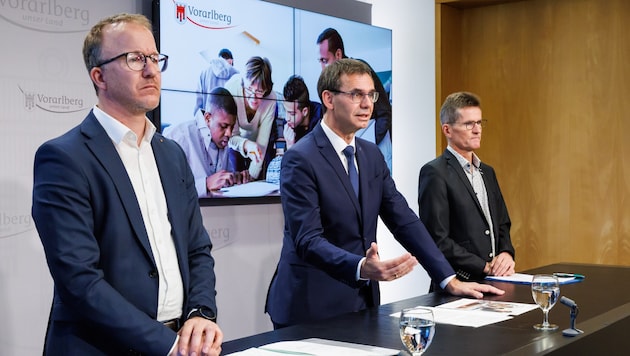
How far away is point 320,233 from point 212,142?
1519 mm

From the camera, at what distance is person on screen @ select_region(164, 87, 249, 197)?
4.08 m

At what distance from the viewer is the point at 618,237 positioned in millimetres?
5676

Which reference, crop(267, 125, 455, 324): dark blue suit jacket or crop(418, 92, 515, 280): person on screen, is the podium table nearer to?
crop(267, 125, 455, 324): dark blue suit jacket

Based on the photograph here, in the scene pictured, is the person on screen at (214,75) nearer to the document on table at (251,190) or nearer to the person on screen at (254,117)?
the person on screen at (254,117)

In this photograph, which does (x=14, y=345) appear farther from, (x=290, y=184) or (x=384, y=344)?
(x=384, y=344)

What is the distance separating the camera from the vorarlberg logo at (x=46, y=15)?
3348 millimetres

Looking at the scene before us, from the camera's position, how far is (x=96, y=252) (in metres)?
1.99

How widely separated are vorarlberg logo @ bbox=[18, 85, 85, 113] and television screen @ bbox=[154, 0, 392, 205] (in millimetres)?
432

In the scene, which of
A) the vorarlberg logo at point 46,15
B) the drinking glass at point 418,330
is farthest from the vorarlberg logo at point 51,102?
the drinking glass at point 418,330

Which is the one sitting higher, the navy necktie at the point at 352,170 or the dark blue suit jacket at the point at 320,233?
the navy necktie at the point at 352,170

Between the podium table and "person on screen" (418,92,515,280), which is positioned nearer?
the podium table

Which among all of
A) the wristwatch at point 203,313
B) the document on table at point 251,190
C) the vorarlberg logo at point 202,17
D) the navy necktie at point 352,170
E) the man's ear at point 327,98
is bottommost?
the wristwatch at point 203,313

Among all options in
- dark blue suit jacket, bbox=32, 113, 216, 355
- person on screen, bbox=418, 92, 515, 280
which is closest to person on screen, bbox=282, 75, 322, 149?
person on screen, bbox=418, 92, 515, 280

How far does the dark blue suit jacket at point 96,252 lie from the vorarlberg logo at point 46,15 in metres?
1.47
